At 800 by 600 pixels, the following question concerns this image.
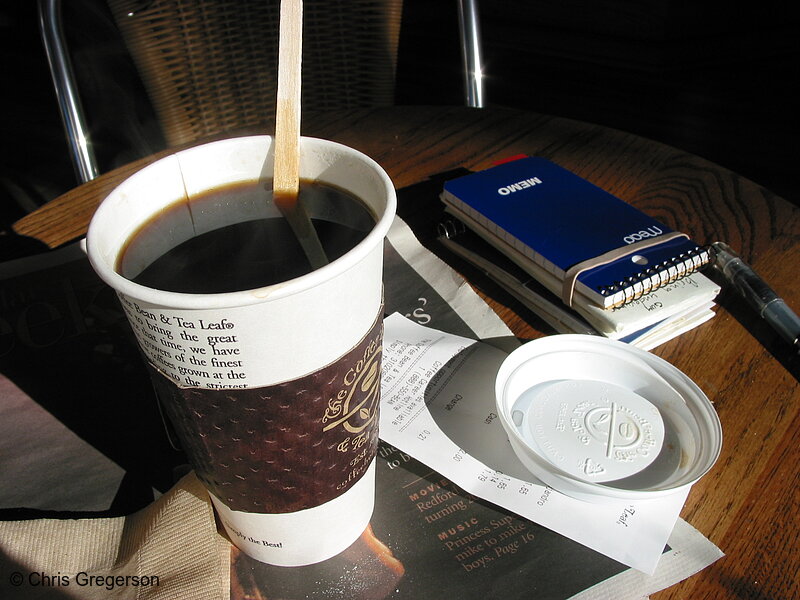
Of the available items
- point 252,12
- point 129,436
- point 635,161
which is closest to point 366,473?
point 129,436

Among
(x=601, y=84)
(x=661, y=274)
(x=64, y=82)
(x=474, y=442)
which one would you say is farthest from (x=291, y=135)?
(x=601, y=84)

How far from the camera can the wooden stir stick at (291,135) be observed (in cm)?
34

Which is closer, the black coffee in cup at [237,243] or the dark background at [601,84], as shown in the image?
the black coffee in cup at [237,243]

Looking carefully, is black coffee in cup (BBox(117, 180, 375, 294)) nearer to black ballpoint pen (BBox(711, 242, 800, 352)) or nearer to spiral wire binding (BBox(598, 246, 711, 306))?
spiral wire binding (BBox(598, 246, 711, 306))

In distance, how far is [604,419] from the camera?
19.1 inches

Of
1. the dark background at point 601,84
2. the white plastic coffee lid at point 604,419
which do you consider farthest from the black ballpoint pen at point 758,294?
the dark background at point 601,84

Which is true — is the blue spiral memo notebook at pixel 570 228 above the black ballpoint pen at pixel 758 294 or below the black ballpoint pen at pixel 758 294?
above

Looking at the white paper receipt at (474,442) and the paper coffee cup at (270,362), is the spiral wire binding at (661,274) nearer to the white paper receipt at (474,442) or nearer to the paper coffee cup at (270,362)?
the white paper receipt at (474,442)

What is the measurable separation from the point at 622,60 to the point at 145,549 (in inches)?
90.5

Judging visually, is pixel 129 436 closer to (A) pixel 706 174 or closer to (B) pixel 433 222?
(B) pixel 433 222

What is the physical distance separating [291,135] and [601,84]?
87.5 inches

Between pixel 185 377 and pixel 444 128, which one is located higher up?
pixel 185 377

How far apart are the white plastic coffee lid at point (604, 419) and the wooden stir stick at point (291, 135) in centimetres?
20

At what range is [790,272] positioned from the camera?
Answer: 643 millimetres
